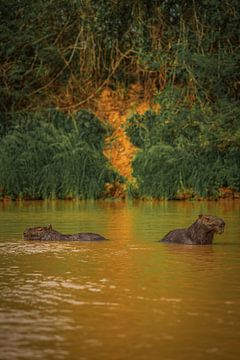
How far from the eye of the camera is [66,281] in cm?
811

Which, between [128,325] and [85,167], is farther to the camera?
[85,167]

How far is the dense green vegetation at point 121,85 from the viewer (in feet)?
76.8

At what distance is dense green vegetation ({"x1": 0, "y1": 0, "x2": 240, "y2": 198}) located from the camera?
23406mm

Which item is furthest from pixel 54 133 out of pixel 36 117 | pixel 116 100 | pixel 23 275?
pixel 23 275

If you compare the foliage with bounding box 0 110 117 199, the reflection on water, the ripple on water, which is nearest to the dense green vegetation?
the foliage with bounding box 0 110 117 199

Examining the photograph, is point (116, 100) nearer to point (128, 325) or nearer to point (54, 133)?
point (54, 133)

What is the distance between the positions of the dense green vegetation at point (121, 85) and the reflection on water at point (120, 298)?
31.4 ft

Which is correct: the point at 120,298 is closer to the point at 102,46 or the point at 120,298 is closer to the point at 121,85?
the point at 121,85

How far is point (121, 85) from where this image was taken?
86.8ft

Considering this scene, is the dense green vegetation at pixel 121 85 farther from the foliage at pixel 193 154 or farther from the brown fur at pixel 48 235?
the brown fur at pixel 48 235

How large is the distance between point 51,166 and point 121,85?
3.80 m

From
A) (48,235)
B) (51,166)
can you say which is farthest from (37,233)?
(51,166)

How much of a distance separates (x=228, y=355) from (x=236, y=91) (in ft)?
66.0

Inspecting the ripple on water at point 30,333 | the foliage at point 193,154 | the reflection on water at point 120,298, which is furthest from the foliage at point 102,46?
the ripple on water at point 30,333
